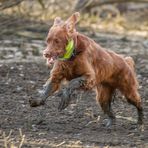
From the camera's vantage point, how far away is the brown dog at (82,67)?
7.57 meters

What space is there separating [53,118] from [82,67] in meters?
1.25

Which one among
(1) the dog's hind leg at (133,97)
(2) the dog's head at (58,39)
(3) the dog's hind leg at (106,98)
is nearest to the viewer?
(2) the dog's head at (58,39)

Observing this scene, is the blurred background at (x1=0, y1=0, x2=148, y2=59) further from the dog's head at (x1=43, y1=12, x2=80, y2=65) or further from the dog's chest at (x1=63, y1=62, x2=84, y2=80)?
the dog's head at (x1=43, y1=12, x2=80, y2=65)

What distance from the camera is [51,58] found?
24.5 feet

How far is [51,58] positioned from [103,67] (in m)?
0.99

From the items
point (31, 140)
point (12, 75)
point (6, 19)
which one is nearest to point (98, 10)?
point (6, 19)

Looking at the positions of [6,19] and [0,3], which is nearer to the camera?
[0,3]

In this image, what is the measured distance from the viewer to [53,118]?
8836 mm

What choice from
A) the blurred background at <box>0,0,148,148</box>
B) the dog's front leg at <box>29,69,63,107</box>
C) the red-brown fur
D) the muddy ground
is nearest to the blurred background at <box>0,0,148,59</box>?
the blurred background at <box>0,0,148,148</box>

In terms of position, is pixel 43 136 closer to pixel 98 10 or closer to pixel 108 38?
pixel 108 38

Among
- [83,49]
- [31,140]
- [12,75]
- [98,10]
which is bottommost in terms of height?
[98,10]

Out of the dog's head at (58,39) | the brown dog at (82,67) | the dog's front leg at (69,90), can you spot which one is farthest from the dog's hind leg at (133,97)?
the dog's head at (58,39)

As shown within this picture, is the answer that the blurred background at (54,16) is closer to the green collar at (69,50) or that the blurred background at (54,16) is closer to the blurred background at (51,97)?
the blurred background at (51,97)

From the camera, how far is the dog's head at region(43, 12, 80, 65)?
7.45m
